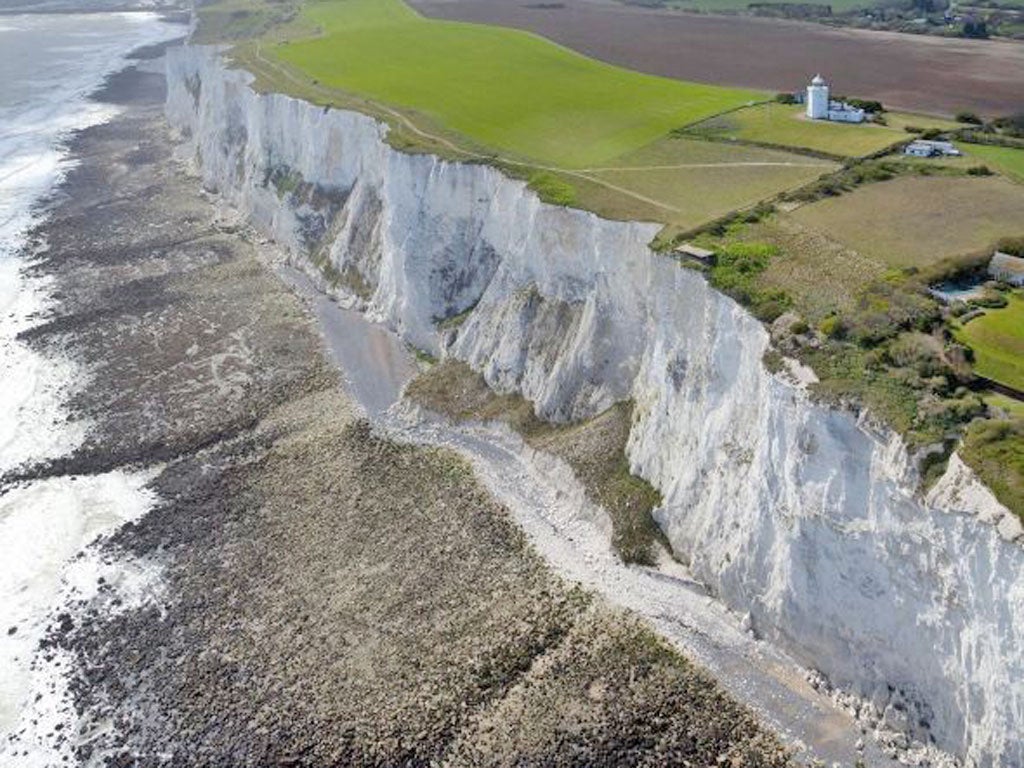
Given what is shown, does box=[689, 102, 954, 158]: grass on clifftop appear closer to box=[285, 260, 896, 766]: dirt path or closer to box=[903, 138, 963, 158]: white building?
box=[903, 138, 963, 158]: white building

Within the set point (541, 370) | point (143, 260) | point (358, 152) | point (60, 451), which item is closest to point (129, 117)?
point (143, 260)

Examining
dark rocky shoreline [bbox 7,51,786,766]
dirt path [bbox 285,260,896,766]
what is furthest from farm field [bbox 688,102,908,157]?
dark rocky shoreline [bbox 7,51,786,766]

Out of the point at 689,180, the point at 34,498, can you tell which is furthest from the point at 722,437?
the point at 34,498

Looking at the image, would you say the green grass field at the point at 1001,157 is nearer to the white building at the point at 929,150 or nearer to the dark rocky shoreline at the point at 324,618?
the white building at the point at 929,150

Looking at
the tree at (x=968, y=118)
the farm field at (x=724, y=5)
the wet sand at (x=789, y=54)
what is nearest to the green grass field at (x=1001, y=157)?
the tree at (x=968, y=118)

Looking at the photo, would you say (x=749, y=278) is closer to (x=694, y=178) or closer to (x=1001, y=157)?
(x=694, y=178)

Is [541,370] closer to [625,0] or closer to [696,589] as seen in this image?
[696,589]
